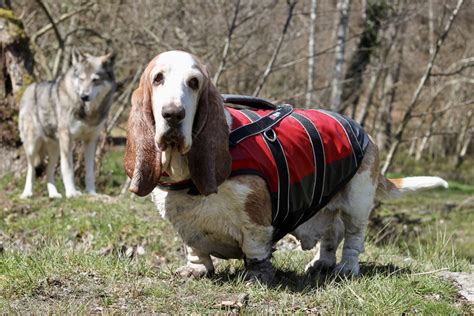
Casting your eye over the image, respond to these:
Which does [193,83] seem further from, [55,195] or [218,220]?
[55,195]

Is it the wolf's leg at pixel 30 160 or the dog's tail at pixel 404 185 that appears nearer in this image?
the dog's tail at pixel 404 185

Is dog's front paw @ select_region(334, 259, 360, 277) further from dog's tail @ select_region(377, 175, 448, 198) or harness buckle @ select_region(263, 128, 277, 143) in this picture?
harness buckle @ select_region(263, 128, 277, 143)

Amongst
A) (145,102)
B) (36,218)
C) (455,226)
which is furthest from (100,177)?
(145,102)

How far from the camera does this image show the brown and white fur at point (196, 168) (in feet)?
14.4

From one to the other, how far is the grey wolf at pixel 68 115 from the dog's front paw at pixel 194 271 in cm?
625

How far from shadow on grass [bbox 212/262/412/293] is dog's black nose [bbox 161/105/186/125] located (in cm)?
129

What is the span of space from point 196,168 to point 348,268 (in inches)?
66.3

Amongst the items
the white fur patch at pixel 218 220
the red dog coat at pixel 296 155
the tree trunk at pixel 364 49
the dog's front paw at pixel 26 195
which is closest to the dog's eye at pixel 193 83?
the red dog coat at pixel 296 155

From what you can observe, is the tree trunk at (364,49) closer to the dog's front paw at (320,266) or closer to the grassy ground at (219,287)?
the grassy ground at (219,287)

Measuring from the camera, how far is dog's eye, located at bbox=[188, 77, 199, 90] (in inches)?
174

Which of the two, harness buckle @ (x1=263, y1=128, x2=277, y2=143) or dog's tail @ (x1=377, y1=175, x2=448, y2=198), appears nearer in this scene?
harness buckle @ (x1=263, y1=128, x2=277, y2=143)

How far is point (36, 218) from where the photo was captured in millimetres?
9773

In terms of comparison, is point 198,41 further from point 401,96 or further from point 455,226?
point 401,96

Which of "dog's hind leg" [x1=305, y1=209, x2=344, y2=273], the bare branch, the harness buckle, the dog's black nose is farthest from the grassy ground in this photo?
the bare branch
